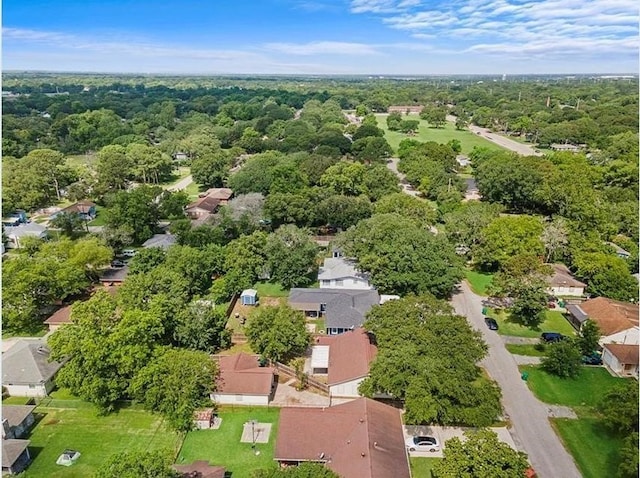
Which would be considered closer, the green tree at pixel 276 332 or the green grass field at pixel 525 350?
the green tree at pixel 276 332

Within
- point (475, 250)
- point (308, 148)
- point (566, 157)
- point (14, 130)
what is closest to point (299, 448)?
point (475, 250)

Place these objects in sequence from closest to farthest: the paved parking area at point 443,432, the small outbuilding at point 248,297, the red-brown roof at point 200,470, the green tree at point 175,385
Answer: the red-brown roof at point 200,470 → the paved parking area at point 443,432 → the green tree at point 175,385 → the small outbuilding at point 248,297

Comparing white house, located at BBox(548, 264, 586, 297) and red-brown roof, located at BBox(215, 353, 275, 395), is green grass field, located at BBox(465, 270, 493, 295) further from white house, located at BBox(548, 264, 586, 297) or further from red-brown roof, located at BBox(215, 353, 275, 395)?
red-brown roof, located at BBox(215, 353, 275, 395)

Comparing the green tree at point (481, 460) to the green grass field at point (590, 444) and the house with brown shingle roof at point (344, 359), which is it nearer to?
the green grass field at point (590, 444)

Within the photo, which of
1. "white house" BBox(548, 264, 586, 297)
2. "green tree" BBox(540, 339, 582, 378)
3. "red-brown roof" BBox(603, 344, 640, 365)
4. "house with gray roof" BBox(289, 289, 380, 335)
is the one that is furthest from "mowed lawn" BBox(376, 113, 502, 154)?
"green tree" BBox(540, 339, 582, 378)

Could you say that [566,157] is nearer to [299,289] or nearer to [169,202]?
[299,289]

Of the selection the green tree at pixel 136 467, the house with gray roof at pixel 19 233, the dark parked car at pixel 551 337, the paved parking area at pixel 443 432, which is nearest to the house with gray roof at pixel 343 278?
the dark parked car at pixel 551 337
